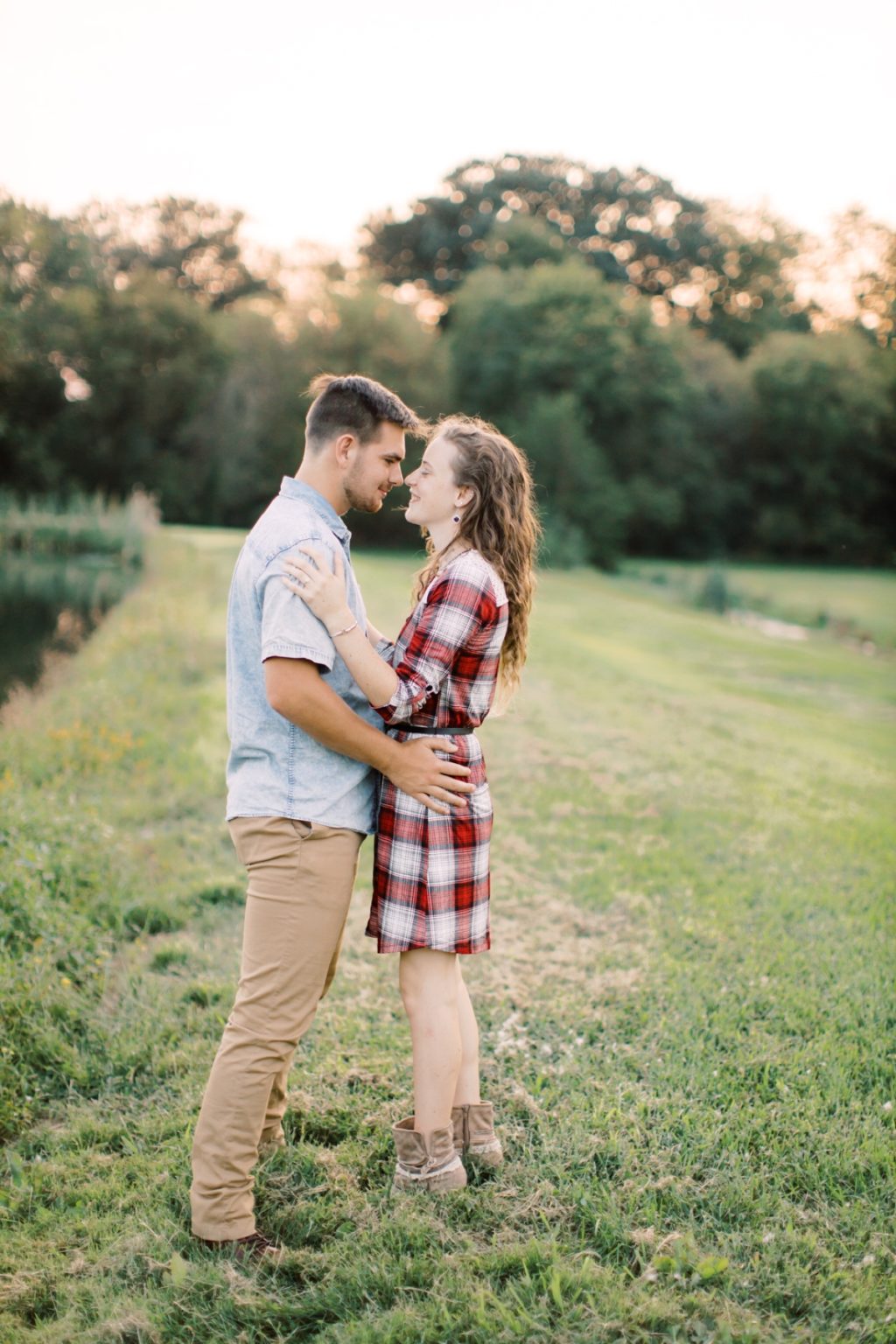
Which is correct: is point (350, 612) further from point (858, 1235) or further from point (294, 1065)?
point (858, 1235)

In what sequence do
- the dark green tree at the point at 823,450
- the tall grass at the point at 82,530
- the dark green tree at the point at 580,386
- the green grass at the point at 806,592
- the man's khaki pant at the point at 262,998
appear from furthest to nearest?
the dark green tree at the point at 823,450
the dark green tree at the point at 580,386
the tall grass at the point at 82,530
the green grass at the point at 806,592
the man's khaki pant at the point at 262,998

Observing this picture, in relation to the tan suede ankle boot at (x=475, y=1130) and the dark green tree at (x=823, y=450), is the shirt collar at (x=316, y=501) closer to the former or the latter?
the tan suede ankle boot at (x=475, y=1130)

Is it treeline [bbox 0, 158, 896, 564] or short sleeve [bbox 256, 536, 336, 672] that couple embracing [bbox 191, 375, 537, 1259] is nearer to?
short sleeve [bbox 256, 536, 336, 672]

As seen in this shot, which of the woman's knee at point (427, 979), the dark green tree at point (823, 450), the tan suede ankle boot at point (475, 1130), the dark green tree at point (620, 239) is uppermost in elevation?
the dark green tree at point (620, 239)

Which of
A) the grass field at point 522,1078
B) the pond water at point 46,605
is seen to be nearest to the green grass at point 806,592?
the pond water at point 46,605

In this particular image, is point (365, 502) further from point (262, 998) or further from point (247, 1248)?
point (247, 1248)

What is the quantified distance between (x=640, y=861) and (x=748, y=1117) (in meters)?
2.68

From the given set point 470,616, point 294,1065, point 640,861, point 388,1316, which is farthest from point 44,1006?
point 640,861

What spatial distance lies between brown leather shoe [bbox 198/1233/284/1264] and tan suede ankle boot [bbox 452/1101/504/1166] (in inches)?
24.9

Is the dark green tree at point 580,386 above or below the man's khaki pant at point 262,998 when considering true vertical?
above

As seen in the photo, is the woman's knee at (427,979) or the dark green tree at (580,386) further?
the dark green tree at (580,386)

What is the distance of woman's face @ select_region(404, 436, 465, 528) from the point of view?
301 centimetres

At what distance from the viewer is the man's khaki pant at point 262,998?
8.95ft

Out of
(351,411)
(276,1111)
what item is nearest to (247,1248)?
(276,1111)
